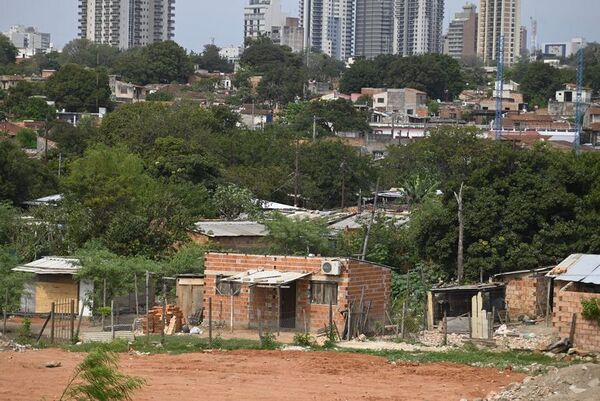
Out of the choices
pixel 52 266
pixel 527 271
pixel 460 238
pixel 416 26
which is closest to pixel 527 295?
pixel 527 271

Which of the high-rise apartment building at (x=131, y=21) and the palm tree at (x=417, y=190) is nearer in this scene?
the palm tree at (x=417, y=190)

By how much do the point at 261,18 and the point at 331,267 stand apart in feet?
530

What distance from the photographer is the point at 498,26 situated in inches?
6718

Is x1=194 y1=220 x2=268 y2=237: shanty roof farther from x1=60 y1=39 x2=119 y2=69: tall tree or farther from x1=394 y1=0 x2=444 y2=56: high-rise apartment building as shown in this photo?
x1=394 y1=0 x2=444 y2=56: high-rise apartment building

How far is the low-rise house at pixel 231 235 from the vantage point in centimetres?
3444

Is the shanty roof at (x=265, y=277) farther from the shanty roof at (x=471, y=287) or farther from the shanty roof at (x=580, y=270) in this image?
the shanty roof at (x=580, y=270)

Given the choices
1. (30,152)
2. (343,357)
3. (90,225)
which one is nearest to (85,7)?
(30,152)

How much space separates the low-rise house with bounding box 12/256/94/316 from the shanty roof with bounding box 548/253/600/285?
31.6 feet

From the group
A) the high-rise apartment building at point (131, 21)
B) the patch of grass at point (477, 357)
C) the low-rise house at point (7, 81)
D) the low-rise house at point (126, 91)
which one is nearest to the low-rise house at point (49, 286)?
the patch of grass at point (477, 357)

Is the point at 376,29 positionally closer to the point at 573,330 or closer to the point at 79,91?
the point at 79,91

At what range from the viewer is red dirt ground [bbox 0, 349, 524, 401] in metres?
19.3

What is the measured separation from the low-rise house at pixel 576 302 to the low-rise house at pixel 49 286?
386 inches

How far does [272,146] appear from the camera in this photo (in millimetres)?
57594

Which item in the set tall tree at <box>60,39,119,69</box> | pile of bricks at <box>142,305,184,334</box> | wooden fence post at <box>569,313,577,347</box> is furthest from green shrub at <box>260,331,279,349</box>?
tall tree at <box>60,39,119,69</box>
